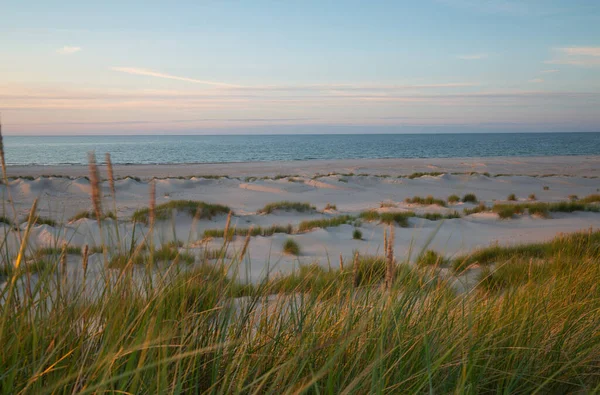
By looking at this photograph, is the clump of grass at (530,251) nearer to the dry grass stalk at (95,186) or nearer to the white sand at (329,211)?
the white sand at (329,211)

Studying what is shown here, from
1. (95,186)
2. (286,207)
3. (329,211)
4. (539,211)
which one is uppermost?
(95,186)

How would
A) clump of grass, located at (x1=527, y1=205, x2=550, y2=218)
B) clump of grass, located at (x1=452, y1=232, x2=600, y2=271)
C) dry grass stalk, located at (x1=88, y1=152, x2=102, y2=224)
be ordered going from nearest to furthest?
dry grass stalk, located at (x1=88, y1=152, x2=102, y2=224) < clump of grass, located at (x1=452, y1=232, x2=600, y2=271) < clump of grass, located at (x1=527, y1=205, x2=550, y2=218)

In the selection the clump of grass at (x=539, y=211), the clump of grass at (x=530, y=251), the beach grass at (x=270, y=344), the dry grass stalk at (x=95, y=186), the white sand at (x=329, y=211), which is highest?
the dry grass stalk at (x=95, y=186)

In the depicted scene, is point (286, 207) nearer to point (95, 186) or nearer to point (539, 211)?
point (539, 211)

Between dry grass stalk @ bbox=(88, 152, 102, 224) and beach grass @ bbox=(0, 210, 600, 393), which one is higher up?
dry grass stalk @ bbox=(88, 152, 102, 224)

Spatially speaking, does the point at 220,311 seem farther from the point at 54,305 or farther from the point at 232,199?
the point at 232,199

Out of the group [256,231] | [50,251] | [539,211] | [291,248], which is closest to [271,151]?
[539,211]

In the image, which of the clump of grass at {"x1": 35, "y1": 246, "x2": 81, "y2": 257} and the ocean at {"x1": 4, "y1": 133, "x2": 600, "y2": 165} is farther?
the ocean at {"x1": 4, "y1": 133, "x2": 600, "y2": 165}

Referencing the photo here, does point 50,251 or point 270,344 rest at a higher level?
point 50,251

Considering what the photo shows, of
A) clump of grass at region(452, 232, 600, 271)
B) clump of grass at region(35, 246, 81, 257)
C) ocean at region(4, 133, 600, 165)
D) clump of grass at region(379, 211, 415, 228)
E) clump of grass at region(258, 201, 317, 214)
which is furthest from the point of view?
ocean at region(4, 133, 600, 165)

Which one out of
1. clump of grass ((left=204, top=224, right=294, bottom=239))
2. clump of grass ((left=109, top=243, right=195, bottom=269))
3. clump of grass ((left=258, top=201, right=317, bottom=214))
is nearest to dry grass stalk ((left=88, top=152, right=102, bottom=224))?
clump of grass ((left=109, top=243, right=195, bottom=269))

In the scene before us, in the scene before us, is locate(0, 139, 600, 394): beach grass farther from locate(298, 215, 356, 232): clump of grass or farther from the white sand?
locate(298, 215, 356, 232): clump of grass

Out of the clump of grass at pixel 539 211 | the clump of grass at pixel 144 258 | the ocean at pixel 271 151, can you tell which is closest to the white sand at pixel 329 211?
the clump of grass at pixel 539 211

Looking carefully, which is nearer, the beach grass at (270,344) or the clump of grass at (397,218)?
the beach grass at (270,344)
